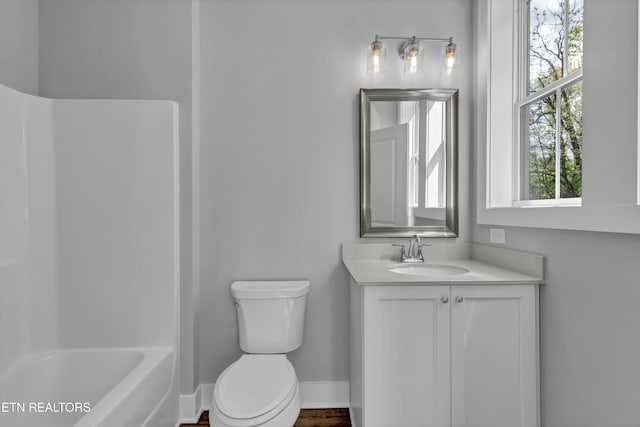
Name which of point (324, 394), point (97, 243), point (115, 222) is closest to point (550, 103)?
point (324, 394)

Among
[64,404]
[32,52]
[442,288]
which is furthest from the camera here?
[32,52]

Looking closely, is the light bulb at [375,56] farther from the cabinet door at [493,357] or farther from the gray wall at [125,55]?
the cabinet door at [493,357]

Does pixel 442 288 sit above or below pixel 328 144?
below

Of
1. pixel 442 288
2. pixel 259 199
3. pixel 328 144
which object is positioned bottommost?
pixel 442 288

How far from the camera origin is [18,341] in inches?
63.6

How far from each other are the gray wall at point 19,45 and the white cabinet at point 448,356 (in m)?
2.01

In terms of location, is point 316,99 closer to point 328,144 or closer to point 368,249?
point 328,144

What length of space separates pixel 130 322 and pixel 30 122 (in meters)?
1.09

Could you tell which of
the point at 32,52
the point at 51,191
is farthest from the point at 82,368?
the point at 32,52

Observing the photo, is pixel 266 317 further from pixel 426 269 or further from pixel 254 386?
pixel 426 269

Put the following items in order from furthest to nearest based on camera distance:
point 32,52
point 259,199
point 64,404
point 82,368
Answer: point 259,199 < point 32,52 < point 82,368 < point 64,404

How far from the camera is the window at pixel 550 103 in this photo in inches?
59.0

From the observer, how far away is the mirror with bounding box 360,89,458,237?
2092mm

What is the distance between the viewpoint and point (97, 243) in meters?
1.80
